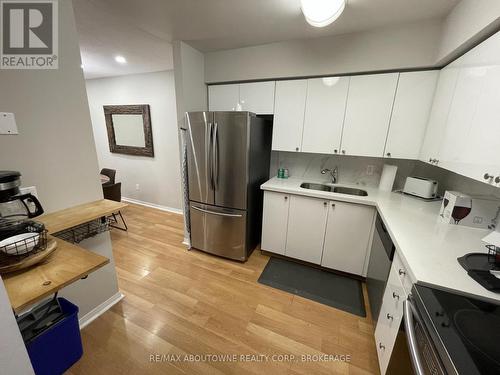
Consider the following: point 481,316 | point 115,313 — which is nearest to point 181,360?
point 115,313

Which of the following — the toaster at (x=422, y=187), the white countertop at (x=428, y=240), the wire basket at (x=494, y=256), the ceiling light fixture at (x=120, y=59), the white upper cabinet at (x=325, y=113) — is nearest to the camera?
the white countertop at (x=428, y=240)

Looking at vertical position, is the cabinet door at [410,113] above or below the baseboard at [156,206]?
above

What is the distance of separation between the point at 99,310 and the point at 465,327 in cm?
232

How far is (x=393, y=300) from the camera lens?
119 centimetres

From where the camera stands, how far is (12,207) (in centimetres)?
104

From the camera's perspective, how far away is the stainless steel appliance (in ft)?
1.96

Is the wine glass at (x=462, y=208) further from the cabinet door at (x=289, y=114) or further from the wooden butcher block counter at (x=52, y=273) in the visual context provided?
the wooden butcher block counter at (x=52, y=273)

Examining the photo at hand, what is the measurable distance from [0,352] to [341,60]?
2788 millimetres

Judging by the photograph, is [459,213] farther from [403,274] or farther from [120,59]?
[120,59]

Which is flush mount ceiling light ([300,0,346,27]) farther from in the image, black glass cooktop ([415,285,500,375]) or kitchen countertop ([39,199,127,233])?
kitchen countertop ([39,199,127,233])

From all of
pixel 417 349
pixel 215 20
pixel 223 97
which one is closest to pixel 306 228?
pixel 417 349

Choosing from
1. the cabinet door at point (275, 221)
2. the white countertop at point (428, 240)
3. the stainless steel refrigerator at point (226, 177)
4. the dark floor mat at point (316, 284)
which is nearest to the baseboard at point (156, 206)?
the stainless steel refrigerator at point (226, 177)

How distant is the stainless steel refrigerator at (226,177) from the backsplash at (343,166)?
1.12ft

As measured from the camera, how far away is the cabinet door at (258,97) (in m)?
2.35
